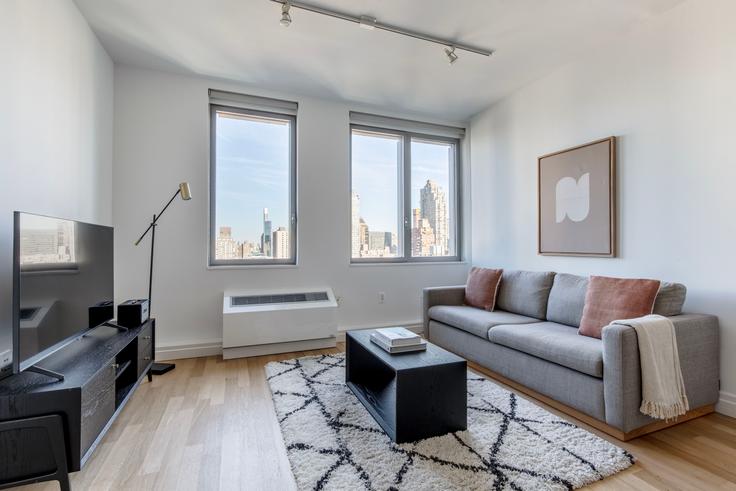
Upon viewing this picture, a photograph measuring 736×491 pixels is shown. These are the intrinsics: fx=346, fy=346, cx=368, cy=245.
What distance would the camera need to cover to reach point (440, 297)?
3.46 metres

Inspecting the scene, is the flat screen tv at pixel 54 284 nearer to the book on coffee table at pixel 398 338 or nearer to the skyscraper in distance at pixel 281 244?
the skyscraper in distance at pixel 281 244

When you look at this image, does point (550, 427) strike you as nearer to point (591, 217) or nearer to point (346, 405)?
point (346, 405)

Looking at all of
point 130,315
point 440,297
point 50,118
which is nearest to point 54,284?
point 130,315

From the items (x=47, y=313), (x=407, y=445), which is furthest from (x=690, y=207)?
(x=47, y=313)

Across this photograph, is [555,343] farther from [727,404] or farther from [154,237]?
[154,237]

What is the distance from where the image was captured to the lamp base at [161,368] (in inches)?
109

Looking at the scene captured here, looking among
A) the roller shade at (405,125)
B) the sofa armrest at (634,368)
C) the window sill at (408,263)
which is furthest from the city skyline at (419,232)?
the sofa armrest at (634,368)

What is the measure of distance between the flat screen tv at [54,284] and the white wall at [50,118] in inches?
7.1

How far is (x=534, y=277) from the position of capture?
Result: 3.04 m

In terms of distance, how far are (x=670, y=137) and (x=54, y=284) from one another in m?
3.76

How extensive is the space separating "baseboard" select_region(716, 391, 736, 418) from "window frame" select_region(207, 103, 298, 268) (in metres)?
3.35

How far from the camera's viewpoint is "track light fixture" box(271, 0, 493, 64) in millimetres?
2230

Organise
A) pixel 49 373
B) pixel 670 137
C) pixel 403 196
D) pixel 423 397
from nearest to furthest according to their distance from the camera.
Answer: pixel 49 373, pixel 423 397, pixel 670 137, pixel 403 196

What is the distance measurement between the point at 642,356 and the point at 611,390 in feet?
0.77
